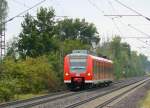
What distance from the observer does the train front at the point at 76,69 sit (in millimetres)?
46906

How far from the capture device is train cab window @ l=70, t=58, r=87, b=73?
154ft

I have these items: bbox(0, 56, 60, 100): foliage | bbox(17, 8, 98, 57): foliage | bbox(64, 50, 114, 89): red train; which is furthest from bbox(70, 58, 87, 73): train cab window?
bbox(17, 8, 98, 57): foliage

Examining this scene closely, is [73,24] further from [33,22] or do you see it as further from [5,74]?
[5,74]

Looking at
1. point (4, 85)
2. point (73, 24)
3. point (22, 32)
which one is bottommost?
point (4, 85)

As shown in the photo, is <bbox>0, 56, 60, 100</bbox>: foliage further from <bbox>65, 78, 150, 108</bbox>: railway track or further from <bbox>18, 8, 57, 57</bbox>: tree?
<bbox>18, 8, 57, 57</bbox>: tree

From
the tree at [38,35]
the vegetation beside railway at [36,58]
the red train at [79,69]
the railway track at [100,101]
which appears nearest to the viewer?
the railway track at [100,101]

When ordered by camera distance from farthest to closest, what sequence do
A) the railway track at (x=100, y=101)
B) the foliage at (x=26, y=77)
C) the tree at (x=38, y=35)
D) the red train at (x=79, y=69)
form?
the tree at (x=38, y=35), the red train at (x=79, y=69), the foliage at (x=26, y=77), the railway track at (x=100, y=101)

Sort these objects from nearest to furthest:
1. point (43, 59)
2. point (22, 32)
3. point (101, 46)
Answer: point (43, 59) < point (22, 32) < point (101, 46)

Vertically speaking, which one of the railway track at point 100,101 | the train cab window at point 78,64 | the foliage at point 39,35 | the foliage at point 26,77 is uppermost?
the foliage at point 39,35

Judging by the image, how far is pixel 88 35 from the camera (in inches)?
4067

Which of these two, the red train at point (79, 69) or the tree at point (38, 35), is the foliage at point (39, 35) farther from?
the red train at point (79, 69)

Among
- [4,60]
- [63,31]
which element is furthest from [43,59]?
[63,31]

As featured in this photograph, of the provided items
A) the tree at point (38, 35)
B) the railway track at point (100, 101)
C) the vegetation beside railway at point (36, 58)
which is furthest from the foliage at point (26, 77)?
the tree at point (38, 35)

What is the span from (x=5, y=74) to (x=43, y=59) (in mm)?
10703
